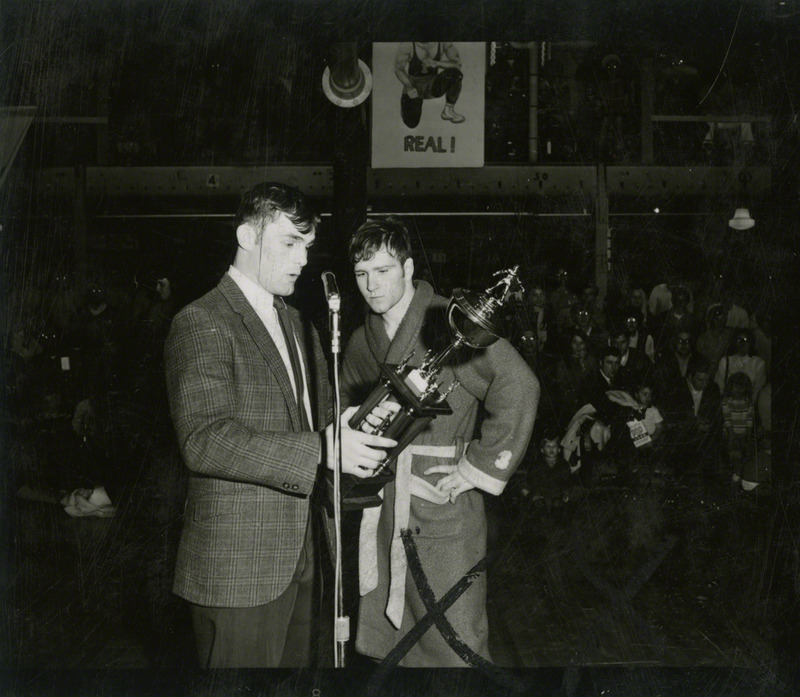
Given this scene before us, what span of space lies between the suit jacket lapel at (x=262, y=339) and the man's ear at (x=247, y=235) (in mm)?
146

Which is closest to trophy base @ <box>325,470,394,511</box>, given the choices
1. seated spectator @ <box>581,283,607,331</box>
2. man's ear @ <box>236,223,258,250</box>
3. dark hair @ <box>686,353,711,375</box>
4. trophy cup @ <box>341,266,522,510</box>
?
Result: trophy cup @ <box>341,266,522,510</box>

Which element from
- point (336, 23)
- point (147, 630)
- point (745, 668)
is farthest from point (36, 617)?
point (745, 668)

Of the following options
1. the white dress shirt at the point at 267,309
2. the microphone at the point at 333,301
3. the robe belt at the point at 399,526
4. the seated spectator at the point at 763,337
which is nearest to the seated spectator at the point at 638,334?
the seated spectator at the point at 763,337

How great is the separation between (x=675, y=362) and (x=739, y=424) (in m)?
0.47

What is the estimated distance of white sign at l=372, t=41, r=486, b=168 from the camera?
3.52 metres

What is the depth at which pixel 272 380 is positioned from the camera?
275 cm

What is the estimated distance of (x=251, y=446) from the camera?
8.38 feet

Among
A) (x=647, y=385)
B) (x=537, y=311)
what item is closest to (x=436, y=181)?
(x=537, y=311)

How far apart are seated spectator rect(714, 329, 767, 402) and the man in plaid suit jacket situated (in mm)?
2179

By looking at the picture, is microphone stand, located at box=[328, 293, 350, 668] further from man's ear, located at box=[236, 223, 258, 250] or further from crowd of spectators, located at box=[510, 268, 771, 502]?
crowd of spectators, located at box=[510, 268, 771, 502]

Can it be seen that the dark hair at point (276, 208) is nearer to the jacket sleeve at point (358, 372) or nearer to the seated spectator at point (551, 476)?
the jacket sleeve at point (358, 372)

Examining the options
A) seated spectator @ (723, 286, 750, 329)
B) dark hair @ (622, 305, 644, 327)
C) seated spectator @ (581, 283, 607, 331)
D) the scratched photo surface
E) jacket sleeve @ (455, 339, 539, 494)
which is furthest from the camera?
dark hair @ (622, 305, 644, 327)

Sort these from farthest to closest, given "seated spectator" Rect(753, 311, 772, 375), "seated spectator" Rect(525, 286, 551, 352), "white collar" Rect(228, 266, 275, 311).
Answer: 1. "seated spectator" Rect(525, 286, 551, 352)
2. "seated spectator" Rect(753, 311, 772, 375)
3. "white collar" Rect(228, 266, 275, 311)

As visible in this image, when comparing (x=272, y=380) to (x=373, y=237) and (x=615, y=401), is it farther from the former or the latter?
(x=615, y=401)
